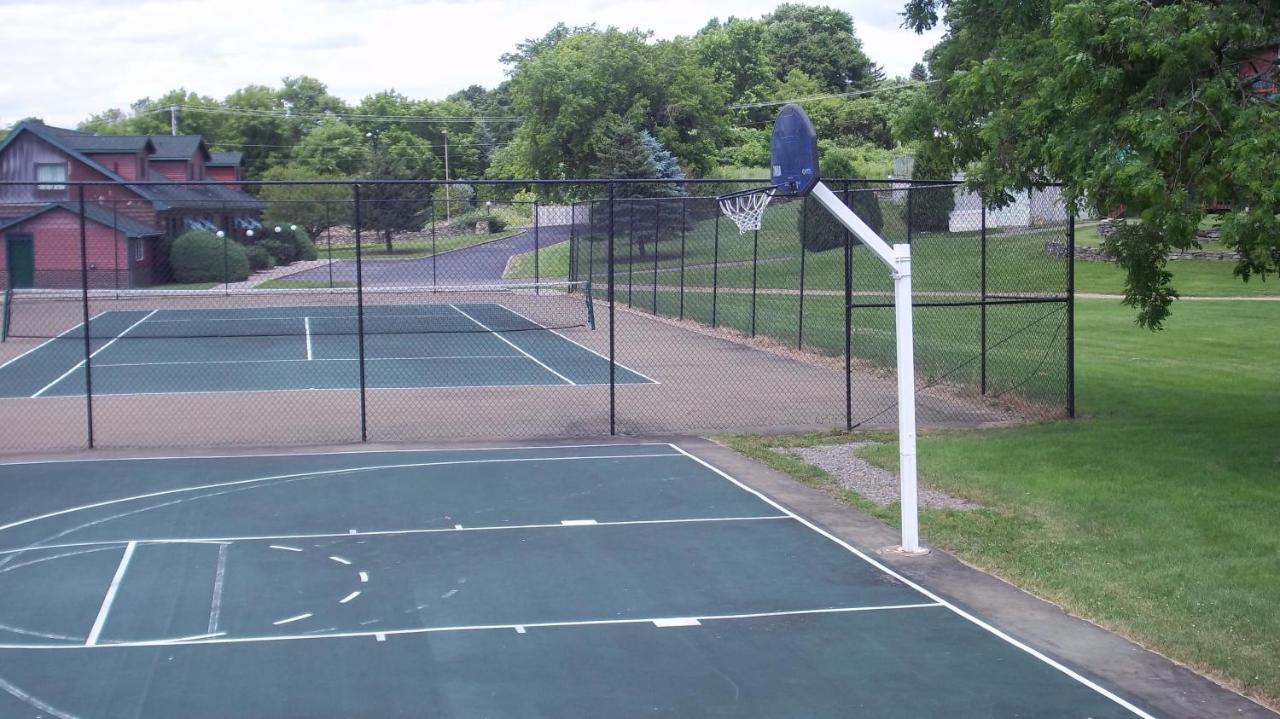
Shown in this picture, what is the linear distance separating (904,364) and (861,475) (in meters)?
3.29

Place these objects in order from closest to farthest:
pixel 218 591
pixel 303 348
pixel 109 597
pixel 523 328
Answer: pixel 109 597 < pixel 218 591 < pixel 523 328 < pixel 303 348

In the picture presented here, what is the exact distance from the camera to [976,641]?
7.14 meters

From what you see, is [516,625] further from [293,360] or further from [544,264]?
[544,264]

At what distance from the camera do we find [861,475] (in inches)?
474

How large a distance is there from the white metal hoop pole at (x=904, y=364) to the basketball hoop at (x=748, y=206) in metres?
1.51

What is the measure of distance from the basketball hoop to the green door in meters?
29.5

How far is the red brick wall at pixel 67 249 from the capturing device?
36.2 m

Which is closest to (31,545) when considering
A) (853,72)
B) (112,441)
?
(112,441)

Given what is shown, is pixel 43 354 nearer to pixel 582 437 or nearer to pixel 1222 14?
pixel 582 437

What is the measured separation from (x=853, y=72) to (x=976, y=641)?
82.1 metres

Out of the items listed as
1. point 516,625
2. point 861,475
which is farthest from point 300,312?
point 516,625

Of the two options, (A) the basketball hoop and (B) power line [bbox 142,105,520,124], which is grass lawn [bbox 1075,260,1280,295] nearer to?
(A) the basketball hoop

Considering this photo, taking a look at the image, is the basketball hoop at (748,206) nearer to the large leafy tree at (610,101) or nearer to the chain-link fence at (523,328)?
the chain-link fence at (523,328)

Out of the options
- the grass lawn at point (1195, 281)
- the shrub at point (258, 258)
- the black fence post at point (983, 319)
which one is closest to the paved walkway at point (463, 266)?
the shrub at point (258, 258)
